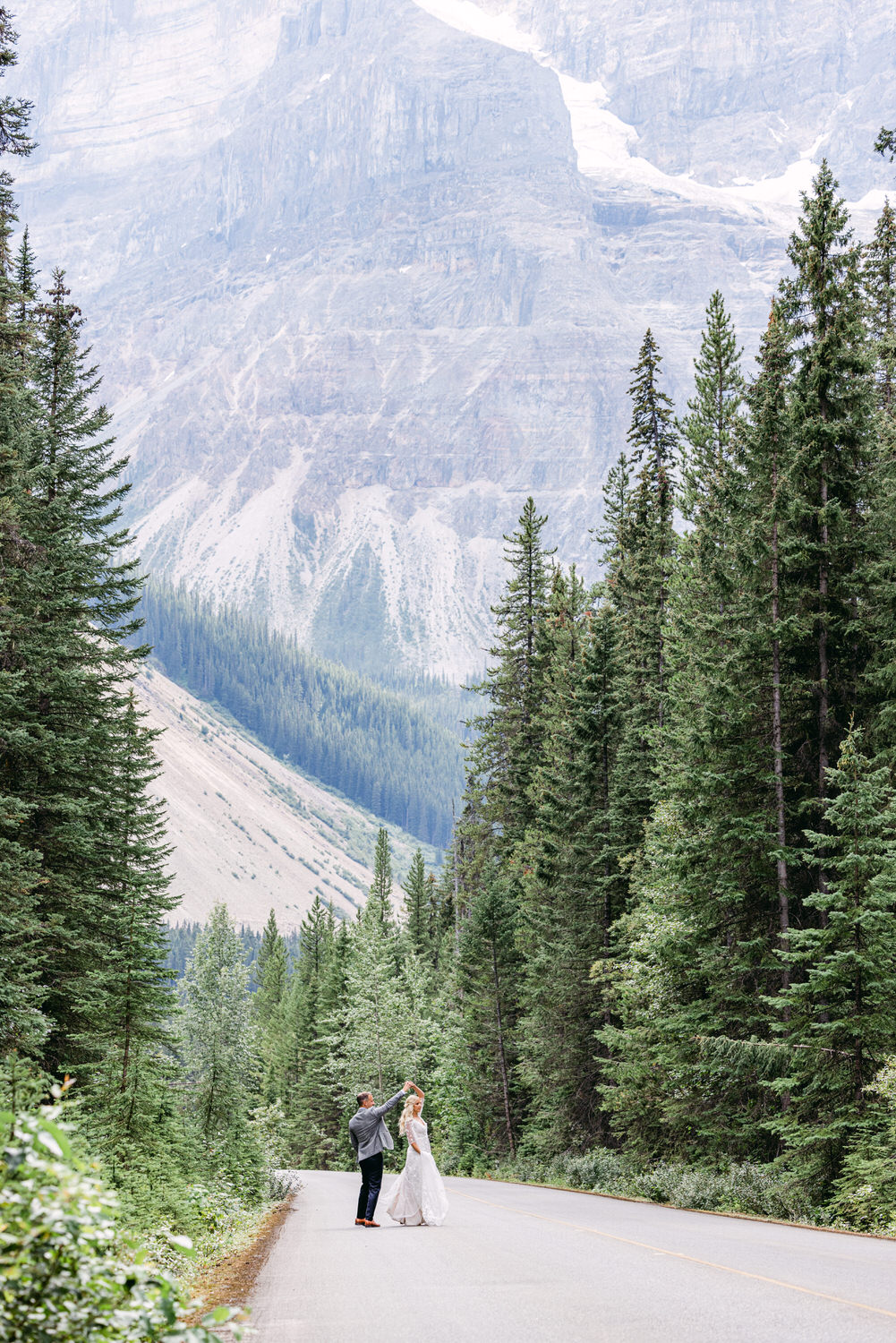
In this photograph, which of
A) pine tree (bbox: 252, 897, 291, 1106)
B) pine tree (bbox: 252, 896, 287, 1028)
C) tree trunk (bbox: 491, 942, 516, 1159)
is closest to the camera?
tree trunk (bbox: 491, 942, 516, 1159)

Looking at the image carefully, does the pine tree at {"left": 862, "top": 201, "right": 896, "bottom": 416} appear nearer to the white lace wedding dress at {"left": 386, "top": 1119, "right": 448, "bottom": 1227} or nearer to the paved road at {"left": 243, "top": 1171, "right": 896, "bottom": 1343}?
the white lace wedding dress at {"left": 386, "top": 1119, "right": 448, "bottom": 1227}

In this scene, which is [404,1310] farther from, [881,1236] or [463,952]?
[463,952]

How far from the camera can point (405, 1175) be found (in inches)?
691

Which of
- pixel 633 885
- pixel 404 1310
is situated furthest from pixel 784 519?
pixel 404 1310

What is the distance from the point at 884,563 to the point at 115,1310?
20020 millimetres

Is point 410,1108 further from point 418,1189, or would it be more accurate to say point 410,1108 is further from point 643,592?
point 643,592

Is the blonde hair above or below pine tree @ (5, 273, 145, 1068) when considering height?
below

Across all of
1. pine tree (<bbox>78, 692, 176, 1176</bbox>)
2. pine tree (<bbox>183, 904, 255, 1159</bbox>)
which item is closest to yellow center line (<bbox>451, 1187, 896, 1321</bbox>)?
pine tree (<bbox>78, 692, 176, 1176</bbox>)

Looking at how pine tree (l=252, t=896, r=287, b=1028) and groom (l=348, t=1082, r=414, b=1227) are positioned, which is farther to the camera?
pine tree (l=252, t=896, r=287, b=1028)

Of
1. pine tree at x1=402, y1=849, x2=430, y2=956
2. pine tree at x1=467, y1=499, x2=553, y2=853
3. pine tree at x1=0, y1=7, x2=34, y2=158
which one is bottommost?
pine tree at x1=402, y1=849, x2=430, y2=956

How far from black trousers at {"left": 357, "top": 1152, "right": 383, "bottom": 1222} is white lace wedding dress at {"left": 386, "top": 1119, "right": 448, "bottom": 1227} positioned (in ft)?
1.18

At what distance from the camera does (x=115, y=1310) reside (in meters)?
4.23

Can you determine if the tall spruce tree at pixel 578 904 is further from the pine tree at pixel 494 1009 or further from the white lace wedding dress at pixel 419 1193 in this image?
the white lace wedding dress at pixel 419 1193

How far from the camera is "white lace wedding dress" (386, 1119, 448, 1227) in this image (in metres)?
17.2
